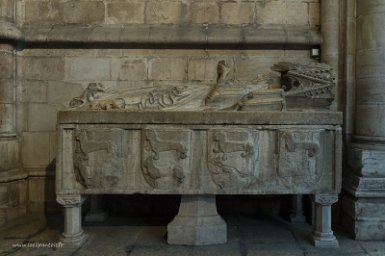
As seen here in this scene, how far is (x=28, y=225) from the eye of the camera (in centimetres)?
402

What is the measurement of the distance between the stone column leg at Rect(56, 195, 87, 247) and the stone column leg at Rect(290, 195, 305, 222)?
7.58ft

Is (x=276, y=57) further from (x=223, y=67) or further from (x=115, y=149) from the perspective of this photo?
(x=115, y=149)

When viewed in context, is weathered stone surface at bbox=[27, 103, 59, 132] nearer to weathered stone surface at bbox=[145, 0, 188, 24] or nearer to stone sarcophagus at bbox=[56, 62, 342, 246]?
stone sarcophagus at bbox=[56, 62, 342, 246]

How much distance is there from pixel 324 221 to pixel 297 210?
2.67ft

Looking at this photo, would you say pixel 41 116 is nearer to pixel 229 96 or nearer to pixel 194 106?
pixel 194 106

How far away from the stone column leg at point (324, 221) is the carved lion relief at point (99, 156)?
1.82 metres

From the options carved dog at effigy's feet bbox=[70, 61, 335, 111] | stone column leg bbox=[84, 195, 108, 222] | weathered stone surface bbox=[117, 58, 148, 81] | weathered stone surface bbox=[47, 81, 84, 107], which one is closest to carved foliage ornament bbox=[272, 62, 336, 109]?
carved dog at effigy's feet bbox=[70, 61, 335, 111]

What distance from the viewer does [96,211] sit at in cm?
417

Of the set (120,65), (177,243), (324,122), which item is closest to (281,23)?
(324,122)

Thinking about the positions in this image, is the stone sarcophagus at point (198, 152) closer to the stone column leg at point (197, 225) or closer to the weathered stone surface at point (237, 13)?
the stone column leg at point (197, 225)

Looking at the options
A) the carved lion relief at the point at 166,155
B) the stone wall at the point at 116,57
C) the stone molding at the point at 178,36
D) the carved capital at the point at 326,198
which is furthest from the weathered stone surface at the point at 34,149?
the carved capital at the point at 326,198

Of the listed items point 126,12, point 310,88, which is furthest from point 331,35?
point 126,12

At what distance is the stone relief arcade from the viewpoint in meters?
3.22

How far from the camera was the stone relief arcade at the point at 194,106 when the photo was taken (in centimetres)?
322
